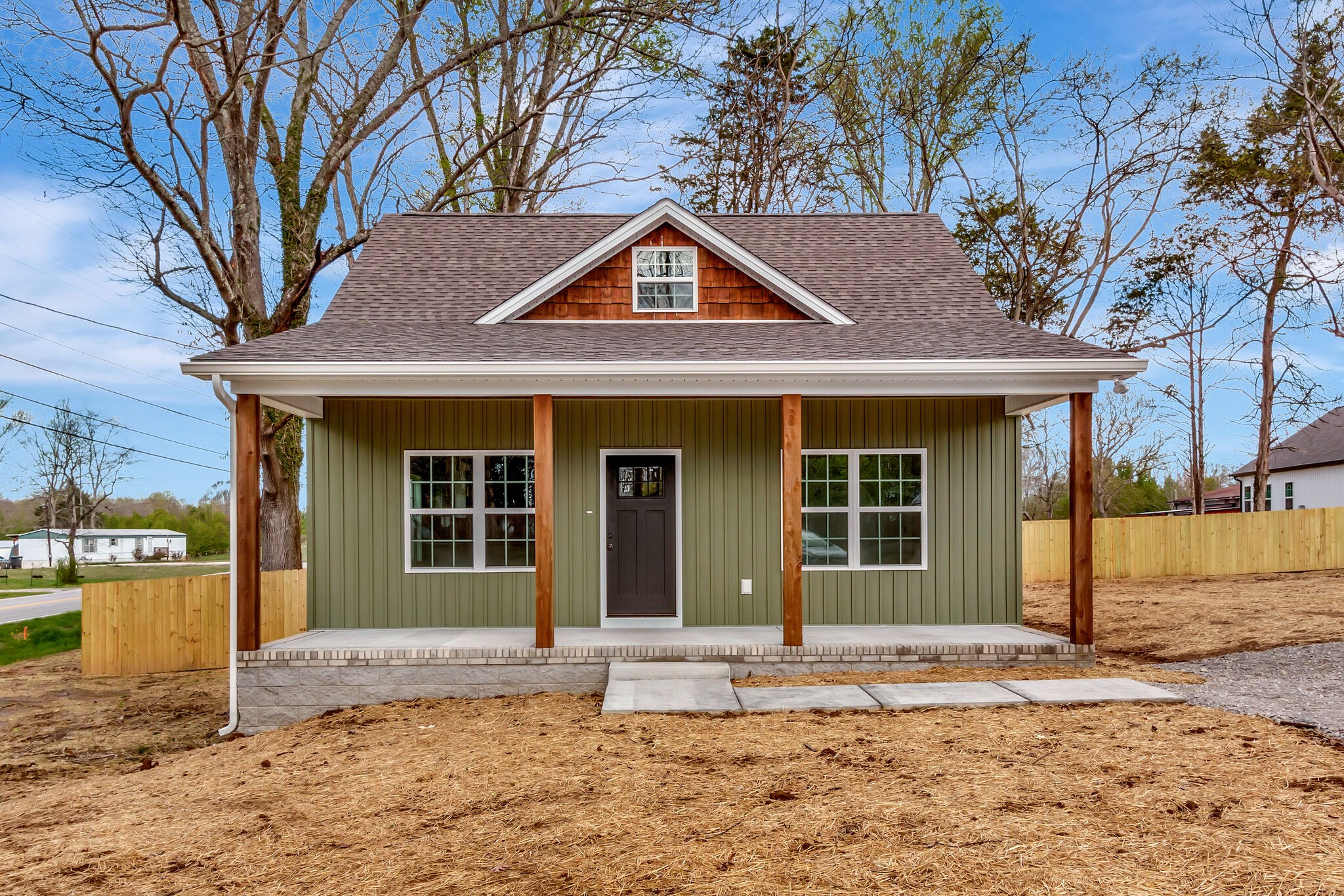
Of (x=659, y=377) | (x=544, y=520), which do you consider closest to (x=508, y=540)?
(x=544, y=520)

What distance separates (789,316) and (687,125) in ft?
37.5

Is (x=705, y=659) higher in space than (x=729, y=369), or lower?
lower

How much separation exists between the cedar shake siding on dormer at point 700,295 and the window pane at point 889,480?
6.19 ft

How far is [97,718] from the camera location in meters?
8.19

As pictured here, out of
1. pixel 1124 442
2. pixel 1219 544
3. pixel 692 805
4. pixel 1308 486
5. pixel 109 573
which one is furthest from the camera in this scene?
pixel 109 573

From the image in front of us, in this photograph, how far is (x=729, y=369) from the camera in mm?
7148

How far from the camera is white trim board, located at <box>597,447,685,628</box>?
28.8 feet

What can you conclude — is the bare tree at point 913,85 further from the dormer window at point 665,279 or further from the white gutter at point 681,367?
the white gutter at point 681,367

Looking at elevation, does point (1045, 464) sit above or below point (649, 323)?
below

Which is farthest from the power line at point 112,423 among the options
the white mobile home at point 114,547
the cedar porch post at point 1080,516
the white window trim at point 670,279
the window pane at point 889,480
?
the cedar porch post at point 1080,516

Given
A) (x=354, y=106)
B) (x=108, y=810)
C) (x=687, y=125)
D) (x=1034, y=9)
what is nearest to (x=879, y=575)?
(x=108, y=810)

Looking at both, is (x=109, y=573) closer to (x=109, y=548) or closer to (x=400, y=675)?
(x=109, y=548)

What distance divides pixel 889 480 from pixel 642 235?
3.94 meters

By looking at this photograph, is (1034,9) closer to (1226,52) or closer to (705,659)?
(1226,52)
